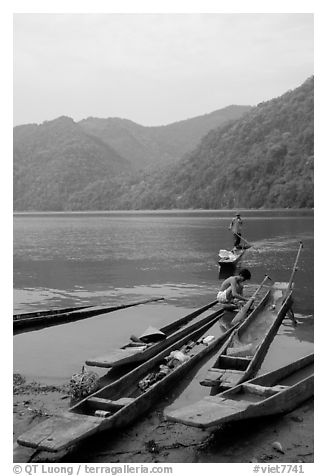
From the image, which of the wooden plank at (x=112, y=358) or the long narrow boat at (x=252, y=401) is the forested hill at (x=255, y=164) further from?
the long narrow boat at (x=252, y=401)

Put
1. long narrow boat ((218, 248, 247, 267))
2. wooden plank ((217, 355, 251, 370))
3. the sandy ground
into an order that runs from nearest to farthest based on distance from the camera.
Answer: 1. the sandy ground
2. wooden plank ((217, 355, 251, 370))
3. long narrow boat ((218, 248, 247, 267))

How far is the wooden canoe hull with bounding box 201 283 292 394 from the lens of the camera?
27.0 ft

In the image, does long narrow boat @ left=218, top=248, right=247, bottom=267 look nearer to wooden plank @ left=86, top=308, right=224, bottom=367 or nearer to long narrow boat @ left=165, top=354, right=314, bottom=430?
wooden plank @ left=86, top=308, right=224, bottom=367

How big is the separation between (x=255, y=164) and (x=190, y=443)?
98338mm

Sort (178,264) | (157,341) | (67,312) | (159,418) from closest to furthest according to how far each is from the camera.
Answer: (159,418) → (157,341) → (67,312) → (178,264)

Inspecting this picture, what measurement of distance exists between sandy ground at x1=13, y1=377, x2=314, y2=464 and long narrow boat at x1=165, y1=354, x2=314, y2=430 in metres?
0.24

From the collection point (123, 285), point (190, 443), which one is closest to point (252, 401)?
point (190, 443)

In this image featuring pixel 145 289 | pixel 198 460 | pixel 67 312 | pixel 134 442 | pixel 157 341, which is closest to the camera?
pixel 198 460

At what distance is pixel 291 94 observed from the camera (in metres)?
117

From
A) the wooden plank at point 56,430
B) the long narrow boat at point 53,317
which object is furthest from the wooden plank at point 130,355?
the long narrow boat at point 53,317

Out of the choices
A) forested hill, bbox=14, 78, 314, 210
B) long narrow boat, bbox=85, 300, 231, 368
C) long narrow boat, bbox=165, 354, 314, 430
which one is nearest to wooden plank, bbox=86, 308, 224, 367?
long narrow boat, bbox=85, 300, 231, 368

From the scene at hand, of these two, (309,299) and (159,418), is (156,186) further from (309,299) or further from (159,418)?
(159,418)
